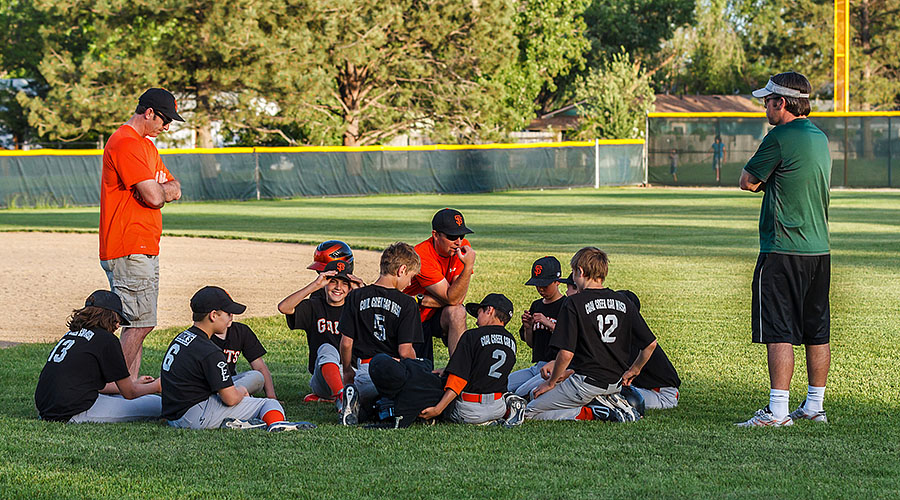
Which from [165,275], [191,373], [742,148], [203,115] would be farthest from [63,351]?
[742,148]

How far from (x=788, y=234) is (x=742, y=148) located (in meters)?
32.4

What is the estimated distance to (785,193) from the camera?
5.70 meters

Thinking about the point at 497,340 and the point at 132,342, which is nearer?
the point at 497,340

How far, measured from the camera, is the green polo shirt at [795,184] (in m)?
5.66

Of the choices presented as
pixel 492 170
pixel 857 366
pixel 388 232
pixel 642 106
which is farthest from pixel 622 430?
pixel 642 106

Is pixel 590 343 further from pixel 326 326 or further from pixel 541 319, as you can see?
pixel 326 326

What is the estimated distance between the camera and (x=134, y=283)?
21.4ft

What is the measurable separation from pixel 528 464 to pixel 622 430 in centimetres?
93

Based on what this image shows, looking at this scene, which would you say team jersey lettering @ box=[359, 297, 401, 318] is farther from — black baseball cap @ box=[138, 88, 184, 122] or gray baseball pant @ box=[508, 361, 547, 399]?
black baseball cap @ box=[138, 88, 184, 122]

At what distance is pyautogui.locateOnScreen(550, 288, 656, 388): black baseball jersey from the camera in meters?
5.89

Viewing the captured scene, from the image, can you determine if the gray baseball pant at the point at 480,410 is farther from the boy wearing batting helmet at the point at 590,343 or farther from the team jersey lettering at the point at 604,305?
the team jersey lettering at the point at 604,305

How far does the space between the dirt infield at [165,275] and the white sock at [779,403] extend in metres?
6.05

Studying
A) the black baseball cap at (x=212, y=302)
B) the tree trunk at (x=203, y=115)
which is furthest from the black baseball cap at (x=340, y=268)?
the tree trunk at (x=203, y=115)

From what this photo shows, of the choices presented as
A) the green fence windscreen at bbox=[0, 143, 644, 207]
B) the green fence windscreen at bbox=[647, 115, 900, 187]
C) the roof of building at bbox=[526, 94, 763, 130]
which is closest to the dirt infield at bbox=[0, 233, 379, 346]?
the green fence windscreen at bbox=[0, 143, 644, 207]
